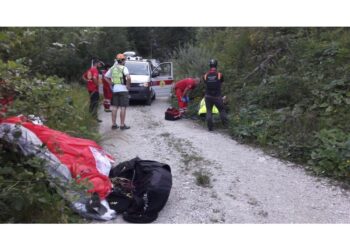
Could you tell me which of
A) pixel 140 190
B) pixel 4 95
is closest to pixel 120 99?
pixel 140 190

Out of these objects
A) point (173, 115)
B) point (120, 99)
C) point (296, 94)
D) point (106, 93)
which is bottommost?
point (173, 115)

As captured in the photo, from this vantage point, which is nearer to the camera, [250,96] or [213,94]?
[213,94]

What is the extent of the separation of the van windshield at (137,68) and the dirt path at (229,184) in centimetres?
766

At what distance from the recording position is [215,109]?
1129 cm

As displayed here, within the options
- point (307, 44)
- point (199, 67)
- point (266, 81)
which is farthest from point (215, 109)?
point (199, 67)

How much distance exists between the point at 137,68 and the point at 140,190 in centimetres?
1266

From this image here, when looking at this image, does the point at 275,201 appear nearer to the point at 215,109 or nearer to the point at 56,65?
the point at 215,109

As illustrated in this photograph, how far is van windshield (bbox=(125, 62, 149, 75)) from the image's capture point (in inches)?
671

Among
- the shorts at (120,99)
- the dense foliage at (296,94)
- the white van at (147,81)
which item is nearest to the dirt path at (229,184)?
the dense foliage at (296,94)

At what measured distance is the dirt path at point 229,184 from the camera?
5043 mm

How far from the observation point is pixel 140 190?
5.15 meters

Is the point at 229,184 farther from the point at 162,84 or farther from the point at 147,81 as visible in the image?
the point at 162,84

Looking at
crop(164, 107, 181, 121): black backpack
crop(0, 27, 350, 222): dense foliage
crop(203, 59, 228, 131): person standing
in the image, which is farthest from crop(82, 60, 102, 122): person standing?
crop(203, 59, 228, 131): person standing

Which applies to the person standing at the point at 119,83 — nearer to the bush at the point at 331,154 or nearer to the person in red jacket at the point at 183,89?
the person in red jacket at the point at 183,89
